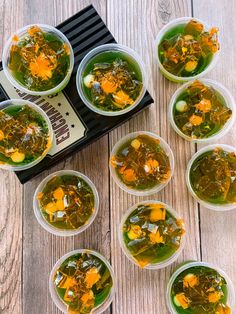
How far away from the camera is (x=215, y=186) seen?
124 centimetres

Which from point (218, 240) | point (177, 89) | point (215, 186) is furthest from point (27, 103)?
point (218, 240)

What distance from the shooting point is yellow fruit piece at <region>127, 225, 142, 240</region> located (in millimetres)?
1210

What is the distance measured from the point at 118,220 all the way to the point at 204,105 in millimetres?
411

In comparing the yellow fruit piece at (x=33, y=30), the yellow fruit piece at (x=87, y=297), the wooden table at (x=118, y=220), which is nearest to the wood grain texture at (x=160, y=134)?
the wooden table at (x=118, y=220)

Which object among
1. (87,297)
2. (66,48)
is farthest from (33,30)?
(87,297)

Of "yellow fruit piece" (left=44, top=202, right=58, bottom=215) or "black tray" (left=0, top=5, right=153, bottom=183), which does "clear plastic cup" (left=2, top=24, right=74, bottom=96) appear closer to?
"black tray" (left=0, top=5, right=153, bottom=183)

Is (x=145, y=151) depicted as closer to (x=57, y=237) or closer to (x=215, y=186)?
(x=215, y=186)

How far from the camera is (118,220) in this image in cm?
129

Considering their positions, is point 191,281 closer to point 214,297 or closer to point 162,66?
point 214,297

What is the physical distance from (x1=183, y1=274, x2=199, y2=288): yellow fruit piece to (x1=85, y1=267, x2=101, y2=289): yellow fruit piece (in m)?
0.24

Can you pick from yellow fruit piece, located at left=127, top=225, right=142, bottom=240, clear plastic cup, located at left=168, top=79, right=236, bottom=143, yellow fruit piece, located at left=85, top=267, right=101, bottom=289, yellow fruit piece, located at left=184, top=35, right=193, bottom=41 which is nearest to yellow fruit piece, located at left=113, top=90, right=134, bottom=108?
clear plastic cup, located at left=168, top=79, right=236, bottom=143

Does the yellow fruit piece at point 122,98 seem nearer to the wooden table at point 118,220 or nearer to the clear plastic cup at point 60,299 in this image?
the wooden table at point 118,220

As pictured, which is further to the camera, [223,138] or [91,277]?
[223,138]

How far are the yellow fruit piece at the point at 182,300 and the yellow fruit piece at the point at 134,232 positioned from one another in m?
0.20
